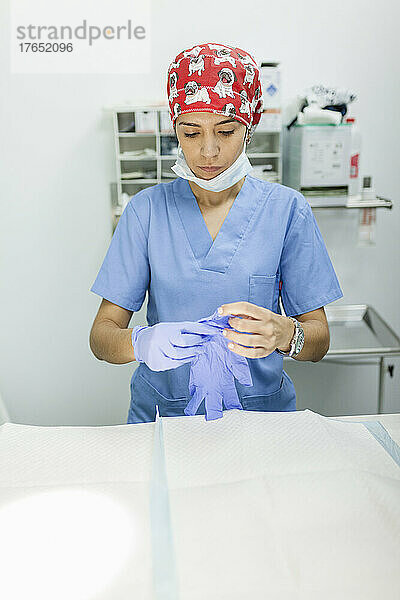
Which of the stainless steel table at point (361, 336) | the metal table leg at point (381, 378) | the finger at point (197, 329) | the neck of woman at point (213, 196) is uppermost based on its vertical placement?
the neck of woman at point (213, 196)

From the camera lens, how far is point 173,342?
3.90 feet

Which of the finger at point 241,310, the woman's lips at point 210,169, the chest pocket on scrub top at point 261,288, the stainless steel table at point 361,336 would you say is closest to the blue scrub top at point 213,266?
the chest pocket on scrub top at point 261,288

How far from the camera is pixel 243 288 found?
4.61ft

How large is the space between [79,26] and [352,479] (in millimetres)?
1813

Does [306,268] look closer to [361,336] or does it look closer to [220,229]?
[220,229]

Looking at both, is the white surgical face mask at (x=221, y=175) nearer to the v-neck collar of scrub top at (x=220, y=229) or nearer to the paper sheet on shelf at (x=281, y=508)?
the v-neck collar of scrub top at (x=220, y=229)

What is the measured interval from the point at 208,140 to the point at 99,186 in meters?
1.04

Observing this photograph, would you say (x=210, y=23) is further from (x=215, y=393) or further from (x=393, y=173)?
(x=215, y=393)

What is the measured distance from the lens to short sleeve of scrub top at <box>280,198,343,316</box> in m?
1.42

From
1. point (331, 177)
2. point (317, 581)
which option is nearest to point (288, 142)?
point (331, 177)

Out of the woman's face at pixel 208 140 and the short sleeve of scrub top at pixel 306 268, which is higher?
the woman's face at pixel 208 140

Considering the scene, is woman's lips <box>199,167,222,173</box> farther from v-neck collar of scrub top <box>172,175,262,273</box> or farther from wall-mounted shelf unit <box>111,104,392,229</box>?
wall-mounted shelf unit <box>111,104,392,229</box>

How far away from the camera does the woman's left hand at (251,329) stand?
1.18 m

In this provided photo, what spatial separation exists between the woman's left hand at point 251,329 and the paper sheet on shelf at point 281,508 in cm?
15
